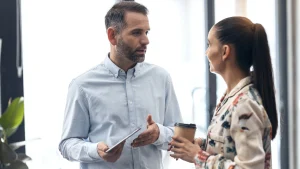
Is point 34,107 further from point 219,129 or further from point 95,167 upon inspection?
point 219,129

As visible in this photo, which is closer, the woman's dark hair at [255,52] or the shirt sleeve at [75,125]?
the woman's dark hair at [255,52]

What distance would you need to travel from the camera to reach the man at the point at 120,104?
5.38 ft

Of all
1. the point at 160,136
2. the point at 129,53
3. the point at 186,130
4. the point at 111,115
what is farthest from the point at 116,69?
the point at 186,130

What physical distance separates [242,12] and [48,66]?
1.54 meters

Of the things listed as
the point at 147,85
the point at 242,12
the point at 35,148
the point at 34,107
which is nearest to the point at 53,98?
the point at 34,107

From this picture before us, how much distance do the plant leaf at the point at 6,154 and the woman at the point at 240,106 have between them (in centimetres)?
86

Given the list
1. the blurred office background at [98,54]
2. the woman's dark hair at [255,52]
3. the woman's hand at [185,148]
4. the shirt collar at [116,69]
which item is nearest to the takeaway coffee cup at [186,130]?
the woman's hand at [185,148]

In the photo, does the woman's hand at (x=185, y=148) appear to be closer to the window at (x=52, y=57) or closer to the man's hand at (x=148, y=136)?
the man's hand at (x=148, y=136)

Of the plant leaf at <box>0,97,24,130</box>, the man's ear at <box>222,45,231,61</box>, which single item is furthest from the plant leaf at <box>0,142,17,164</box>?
the man's ear at <box>222,45,231,61</box>

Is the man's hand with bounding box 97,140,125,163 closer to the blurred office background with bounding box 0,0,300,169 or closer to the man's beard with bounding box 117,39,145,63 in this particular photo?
the man's beard with bounding box 117,39,145,63

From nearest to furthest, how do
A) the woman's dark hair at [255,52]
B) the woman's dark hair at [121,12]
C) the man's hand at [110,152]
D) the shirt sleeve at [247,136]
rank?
the shirt sleeve at [247,136] < the woman's dark hair at [255,52] < the man's hand at [110,152] < the woman's dark hair at [121,12]

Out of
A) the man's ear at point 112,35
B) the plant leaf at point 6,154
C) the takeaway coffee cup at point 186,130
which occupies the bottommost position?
the plant leaf at point 6,154

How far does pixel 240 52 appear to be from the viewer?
124 centimetres

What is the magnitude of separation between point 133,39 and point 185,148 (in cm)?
62
